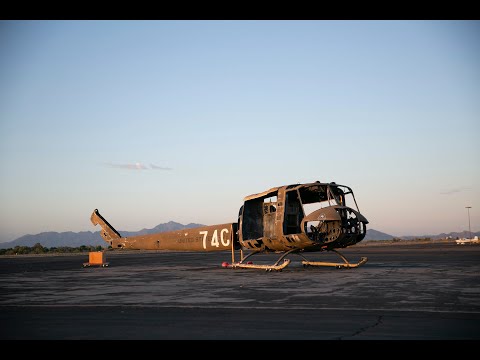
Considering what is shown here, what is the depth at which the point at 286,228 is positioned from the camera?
23672 millimetres

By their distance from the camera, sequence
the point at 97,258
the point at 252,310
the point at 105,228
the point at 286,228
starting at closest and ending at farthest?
the point at 252,310 → the point at 286,228 → the point at 97,258 → the point at 105,228

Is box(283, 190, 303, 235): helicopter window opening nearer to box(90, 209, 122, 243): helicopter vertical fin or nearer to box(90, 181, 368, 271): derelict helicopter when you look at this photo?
box(90, 181, 368, 271): derelict helicopter

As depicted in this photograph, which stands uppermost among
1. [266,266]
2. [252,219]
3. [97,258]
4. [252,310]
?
[252,219]

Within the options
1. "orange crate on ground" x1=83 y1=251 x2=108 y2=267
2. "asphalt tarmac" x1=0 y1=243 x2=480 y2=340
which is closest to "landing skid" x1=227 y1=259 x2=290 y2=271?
"asphalt tarmac" x1=0 y1=243 x2=480 y2=340

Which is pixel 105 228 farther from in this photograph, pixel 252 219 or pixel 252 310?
pixel 252 310

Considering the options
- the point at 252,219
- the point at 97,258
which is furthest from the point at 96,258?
the point at 252,219

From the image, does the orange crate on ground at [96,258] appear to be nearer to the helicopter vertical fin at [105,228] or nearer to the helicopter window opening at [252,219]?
the helicopter vertical fin at [105,228]

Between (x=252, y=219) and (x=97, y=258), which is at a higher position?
(x=252, y=219)

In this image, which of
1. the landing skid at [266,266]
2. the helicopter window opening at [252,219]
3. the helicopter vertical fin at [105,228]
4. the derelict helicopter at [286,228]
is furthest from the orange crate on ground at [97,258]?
the helicopter window opening at [252,219]

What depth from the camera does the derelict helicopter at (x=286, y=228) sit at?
73.0 ft

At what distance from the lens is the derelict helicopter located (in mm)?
22266
